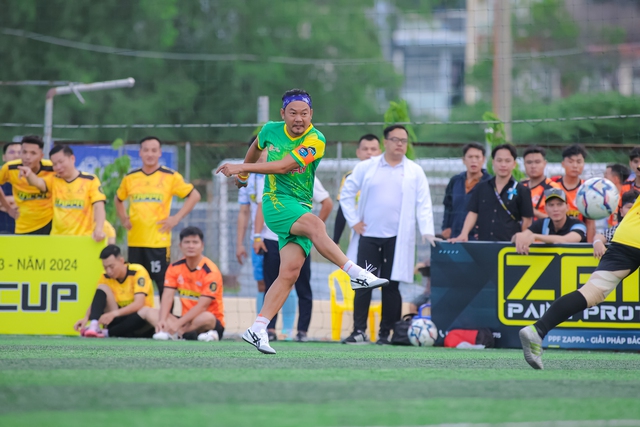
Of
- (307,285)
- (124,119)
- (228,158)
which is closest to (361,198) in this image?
(307,285)

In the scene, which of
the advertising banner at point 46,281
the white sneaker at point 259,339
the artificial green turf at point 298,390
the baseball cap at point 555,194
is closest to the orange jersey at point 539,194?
the baseball cap at point 555,194

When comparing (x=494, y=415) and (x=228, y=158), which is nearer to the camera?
(x=494, y=415)

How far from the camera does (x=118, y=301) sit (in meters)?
10.9

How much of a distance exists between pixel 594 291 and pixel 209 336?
4737 mm

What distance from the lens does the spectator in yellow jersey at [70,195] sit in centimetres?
1113

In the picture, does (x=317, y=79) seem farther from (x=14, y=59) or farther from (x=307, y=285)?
(x=307, y=285)

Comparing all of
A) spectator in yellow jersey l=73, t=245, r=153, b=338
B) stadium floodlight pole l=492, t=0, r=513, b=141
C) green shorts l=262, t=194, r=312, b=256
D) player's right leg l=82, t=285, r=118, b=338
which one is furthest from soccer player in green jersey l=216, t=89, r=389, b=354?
stadium floodlight pole l=492, t=0, r=513, b=141

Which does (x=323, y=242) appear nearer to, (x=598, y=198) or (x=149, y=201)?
(x=598, y=198)

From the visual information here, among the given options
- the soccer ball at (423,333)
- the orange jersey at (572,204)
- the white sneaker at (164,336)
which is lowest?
the white sneaker at (164,336)

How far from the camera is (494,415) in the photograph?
4473 millimetres

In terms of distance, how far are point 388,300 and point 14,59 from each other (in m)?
21.2

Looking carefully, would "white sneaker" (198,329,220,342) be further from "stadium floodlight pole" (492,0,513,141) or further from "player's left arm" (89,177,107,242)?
"stadium floodlight pole" (492,0,513,141)

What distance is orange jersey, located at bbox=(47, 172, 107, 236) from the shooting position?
11203 mm

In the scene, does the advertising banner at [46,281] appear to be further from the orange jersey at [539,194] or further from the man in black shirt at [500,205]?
the orange jersey at [539,194]
